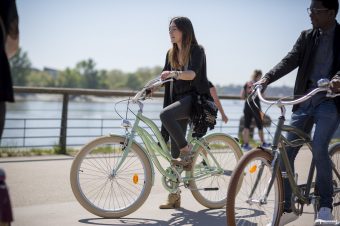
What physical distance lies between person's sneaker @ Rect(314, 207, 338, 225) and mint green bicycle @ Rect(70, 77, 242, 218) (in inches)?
53.4

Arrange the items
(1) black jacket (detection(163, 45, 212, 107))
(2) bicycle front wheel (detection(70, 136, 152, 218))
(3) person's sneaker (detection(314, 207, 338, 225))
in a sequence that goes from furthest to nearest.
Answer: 1. (1) black jacket (detection(163, 45, 212, 107))
2. (2) bicycle front wheel (detection(70, 136, 152, 218))
3. (3) person's sneaker (detection(314, 207, 338, 225))

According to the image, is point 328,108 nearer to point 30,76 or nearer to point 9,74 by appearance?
point 9,74

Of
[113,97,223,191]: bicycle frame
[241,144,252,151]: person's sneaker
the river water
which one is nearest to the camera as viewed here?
[113,97,223,191]: bicycle frame

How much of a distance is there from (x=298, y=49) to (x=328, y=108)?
0.59 meters

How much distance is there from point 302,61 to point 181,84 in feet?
4.21

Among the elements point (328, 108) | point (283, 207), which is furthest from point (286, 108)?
point (283, 207)

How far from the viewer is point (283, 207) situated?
4.27 m

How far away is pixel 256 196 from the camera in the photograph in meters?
4.11

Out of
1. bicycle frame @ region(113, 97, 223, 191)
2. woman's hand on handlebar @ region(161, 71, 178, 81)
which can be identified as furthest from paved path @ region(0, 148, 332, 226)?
woman's hand on handlebar @ region(161, 71, 178, 81)

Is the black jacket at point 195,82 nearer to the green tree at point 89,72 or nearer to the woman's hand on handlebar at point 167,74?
the woman's hand on handlebar at point 167,74

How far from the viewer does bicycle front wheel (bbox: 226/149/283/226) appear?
3855 mm

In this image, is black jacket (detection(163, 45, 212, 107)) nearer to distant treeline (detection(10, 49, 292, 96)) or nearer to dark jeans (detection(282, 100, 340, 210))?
dark jeans (detection(282, 100, 340, 210))

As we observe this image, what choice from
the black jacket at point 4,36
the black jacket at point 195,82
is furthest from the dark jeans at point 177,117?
the black jacket at point 4,36

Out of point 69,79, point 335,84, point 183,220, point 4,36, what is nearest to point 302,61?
point 335,84
